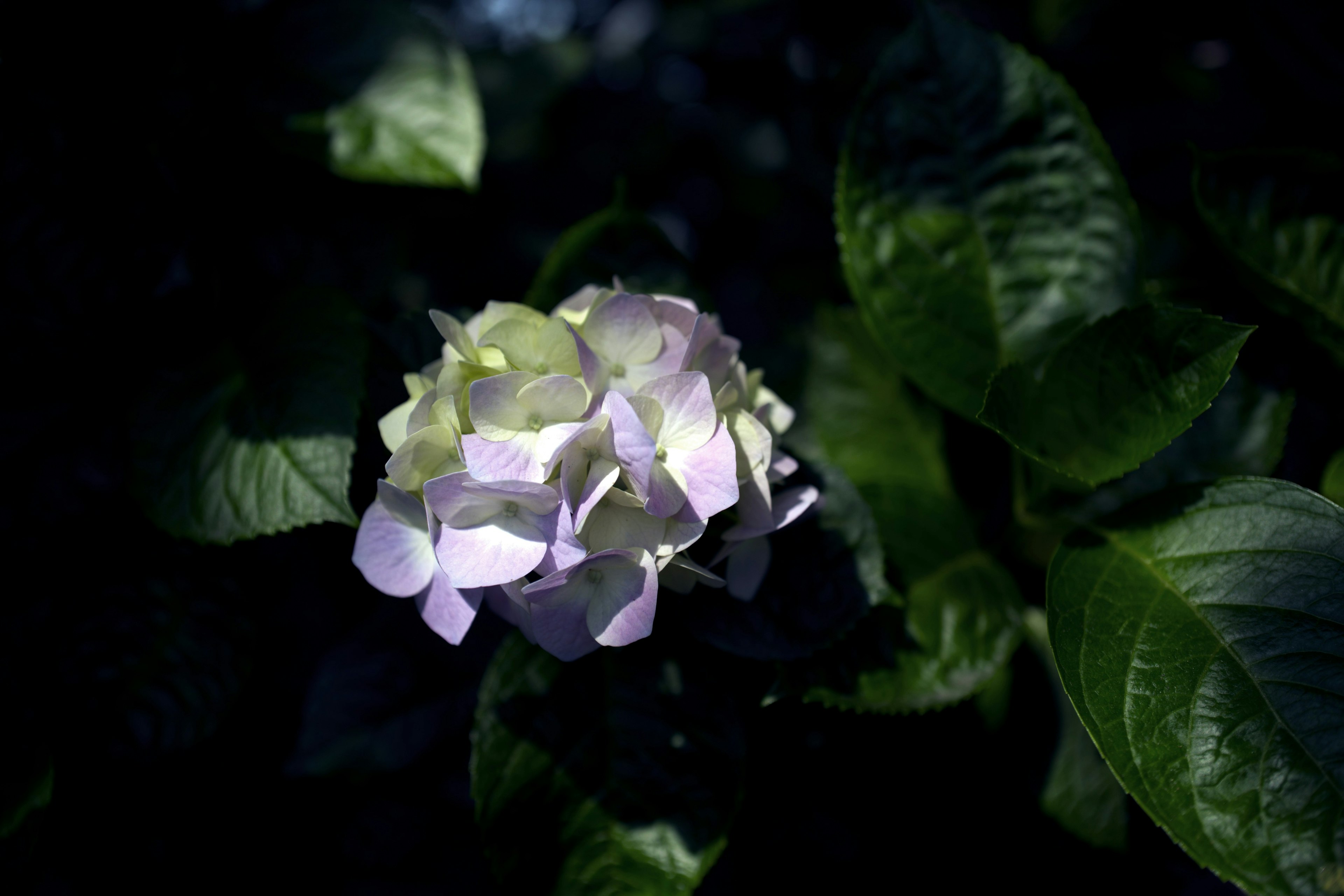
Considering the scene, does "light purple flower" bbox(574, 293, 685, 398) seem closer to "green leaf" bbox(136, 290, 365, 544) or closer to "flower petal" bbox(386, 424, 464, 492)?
"flower petal" bbox(386, 424, 464, 492)

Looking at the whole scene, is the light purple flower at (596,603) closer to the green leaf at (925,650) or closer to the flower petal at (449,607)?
the flower petal at (449,607)

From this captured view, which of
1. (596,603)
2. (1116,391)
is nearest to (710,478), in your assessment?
(596,603)

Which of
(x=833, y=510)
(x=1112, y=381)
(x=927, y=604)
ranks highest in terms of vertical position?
(x=1112, y=381)

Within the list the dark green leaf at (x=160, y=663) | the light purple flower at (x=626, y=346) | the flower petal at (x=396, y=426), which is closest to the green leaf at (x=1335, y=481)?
the light purple flower at (x=626, y=346)

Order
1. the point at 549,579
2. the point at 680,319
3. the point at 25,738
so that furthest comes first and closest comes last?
the point at 25,738
the point at 680,319
the point at 549,579

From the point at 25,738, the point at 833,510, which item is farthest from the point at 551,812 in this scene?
the point at 25,738

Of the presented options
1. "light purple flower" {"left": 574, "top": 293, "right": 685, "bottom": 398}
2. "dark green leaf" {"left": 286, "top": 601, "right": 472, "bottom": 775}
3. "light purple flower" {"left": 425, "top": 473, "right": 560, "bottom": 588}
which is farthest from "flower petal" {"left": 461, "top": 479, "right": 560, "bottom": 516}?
"dark green leaf" {"left": 286, "top": 601, "right": 472, "bottom": 775}

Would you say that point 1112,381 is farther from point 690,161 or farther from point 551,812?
point 690,161
